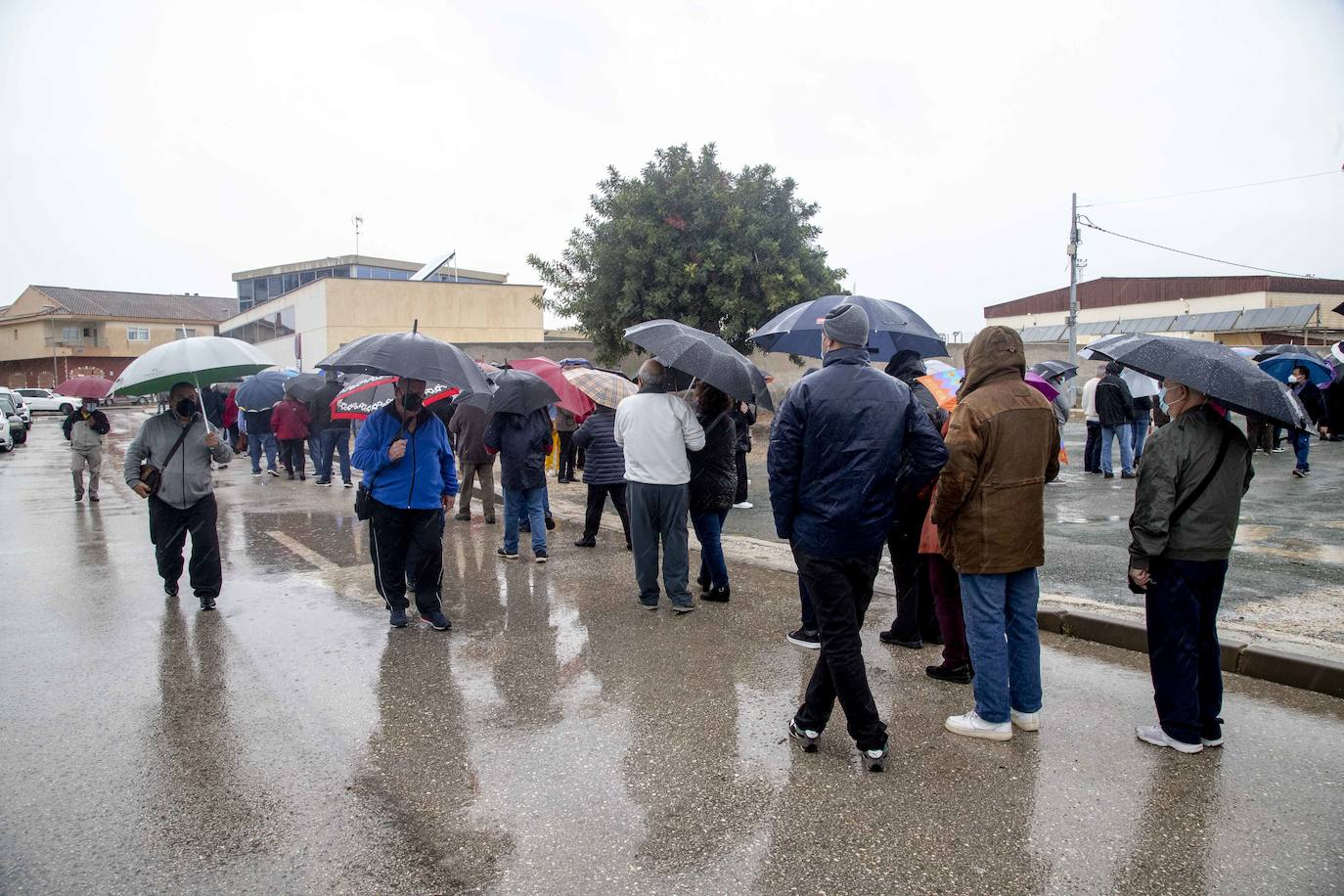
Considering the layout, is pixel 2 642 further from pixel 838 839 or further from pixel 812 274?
pixel 812 274

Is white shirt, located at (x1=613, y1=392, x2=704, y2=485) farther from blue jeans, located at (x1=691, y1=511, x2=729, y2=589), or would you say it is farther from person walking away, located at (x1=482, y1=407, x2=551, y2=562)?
person walking away, located at (x1=482, y1=407, x2=551, y2=562)

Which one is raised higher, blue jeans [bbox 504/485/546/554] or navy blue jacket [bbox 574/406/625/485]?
navy blue jacket [bbox 574/406/625/485]

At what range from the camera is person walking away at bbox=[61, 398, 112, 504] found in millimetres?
11516

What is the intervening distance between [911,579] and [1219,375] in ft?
7.29

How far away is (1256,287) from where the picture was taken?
41531 millimetres

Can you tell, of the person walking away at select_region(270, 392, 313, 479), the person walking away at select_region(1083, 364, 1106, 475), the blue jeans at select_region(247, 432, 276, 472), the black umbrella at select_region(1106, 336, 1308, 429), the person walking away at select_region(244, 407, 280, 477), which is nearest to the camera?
the black umbrella at select_region(1106, 336, 1308, 429)

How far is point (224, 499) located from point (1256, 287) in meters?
46.1

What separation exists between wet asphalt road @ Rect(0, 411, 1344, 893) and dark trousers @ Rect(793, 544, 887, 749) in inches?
10.0

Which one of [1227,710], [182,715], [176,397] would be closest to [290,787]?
[182,715]

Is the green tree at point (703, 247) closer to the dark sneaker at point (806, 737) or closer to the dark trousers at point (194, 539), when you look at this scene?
the dark trousers at point (194, 539)

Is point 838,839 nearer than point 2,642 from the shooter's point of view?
Yes

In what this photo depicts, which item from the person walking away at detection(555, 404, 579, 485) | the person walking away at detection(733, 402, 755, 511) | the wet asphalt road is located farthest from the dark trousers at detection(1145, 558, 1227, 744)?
the person walking away at detection(555, 404, 579, 485)

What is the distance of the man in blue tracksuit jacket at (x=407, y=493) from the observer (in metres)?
5.82

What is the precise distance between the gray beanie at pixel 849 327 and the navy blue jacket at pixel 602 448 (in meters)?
4.36
